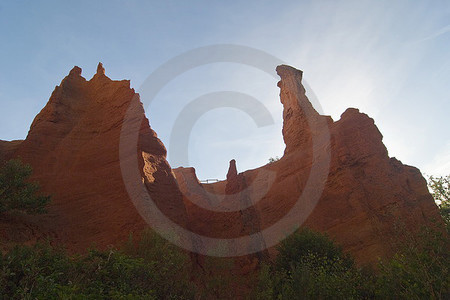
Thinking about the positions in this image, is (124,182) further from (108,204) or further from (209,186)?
(209,186)

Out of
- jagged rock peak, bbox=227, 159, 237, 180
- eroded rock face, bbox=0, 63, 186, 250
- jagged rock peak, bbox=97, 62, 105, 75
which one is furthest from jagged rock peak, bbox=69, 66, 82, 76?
jagged rock peak, bbox=227, 159, 237, 180

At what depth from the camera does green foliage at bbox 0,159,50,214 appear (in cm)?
1617

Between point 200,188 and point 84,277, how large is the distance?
29750mm

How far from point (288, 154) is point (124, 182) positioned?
25731 millimetres

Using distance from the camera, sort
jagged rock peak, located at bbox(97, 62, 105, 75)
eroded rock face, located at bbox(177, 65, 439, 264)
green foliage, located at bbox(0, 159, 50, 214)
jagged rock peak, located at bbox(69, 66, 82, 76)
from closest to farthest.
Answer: green foliage, located at bbox(0, 159, 50, 214) < eroded rock face, located at bbox(177, 65, 439, 264) < jagged rock peak, located at bbox(69, 66, 82, 76) < jagged rock peak, located at bbox(97, 62, 105, 75)

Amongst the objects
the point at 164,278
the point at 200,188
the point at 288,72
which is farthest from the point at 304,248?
the point at 288,72

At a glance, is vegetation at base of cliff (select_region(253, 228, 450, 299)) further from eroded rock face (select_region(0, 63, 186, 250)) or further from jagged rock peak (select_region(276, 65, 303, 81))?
jagged rock peak (select_region(276, 65, 303, 81))

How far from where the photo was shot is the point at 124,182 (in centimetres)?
2097

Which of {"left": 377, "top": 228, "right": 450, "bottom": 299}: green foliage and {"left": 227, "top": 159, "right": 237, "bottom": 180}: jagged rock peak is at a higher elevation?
{"left": 227, "top": 159, "right": 237, "bottom": 180}: jagged rock peak

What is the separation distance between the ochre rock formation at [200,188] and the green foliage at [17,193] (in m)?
1.01

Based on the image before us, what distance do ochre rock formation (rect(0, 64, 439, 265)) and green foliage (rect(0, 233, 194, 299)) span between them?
3.80 metres

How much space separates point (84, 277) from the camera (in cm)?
958

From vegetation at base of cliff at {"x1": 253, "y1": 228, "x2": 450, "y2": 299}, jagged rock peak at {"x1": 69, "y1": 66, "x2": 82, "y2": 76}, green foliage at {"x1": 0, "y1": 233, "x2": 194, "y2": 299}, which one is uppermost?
jagged rock peak at {"x1": 69, "y1": 66, "x2": 82, "y2": 76}

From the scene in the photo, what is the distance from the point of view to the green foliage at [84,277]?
7.57 meters
